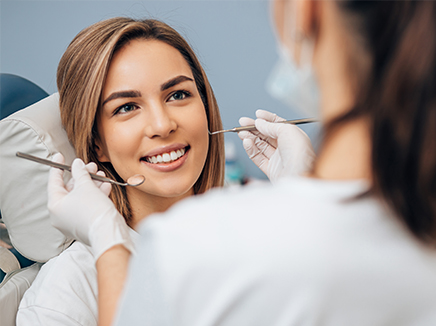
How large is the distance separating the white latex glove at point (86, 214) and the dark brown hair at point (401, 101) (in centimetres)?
49

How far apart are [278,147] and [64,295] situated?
2.44ft

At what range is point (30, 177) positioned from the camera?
126 cm

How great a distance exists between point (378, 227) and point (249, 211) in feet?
0.50

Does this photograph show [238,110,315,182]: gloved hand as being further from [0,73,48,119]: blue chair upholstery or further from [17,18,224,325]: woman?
[0,73,48,119]: blue chair upholstery

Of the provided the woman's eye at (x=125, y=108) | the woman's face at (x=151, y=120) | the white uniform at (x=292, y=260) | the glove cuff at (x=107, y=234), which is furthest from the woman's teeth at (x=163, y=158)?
the white uniform at (x=292, y=260)

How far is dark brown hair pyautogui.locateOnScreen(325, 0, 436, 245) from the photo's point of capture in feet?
1.40

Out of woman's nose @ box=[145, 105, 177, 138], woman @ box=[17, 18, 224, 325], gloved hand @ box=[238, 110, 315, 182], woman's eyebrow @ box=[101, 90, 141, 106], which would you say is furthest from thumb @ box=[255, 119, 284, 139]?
woman's eyebrow @ box=[101, 90, 141, 106]

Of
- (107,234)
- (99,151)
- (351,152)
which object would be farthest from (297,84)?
(99,151)

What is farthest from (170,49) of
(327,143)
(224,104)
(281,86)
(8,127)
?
(224,104)

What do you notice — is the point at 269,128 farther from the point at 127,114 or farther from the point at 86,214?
the point at 86,214

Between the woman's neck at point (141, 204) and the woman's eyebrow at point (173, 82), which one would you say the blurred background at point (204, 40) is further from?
the woman's neck at point (141, 204)

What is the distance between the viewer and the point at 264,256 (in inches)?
18.7

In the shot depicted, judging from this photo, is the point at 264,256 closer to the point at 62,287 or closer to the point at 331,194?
the point at 331,194

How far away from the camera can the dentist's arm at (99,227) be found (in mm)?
680
